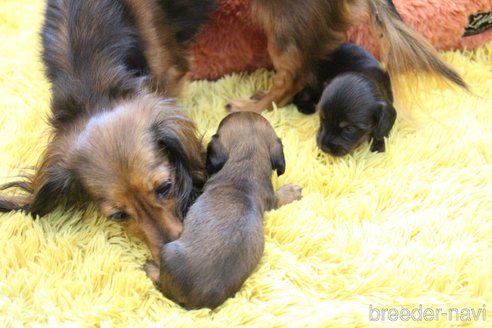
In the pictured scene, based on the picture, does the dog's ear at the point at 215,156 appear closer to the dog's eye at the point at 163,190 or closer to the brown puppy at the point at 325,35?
the dog's eye at the point at 163,190

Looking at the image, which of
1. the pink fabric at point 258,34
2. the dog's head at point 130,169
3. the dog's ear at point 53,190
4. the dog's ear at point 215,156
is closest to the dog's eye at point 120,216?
the dog's head at point 130,169

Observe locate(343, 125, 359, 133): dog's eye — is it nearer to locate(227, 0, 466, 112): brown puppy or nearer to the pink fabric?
locate(227, 0, 466, 112): brown puppy

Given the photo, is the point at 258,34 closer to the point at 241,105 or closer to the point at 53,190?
the point at 241,105

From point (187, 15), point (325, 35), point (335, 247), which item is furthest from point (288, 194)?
point (187, 15)

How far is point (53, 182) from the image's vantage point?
4.44 feet

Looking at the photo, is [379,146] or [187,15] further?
[187,15]

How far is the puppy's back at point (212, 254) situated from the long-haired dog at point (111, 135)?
0.08 m

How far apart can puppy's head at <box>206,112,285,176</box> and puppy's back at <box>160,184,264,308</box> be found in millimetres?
213

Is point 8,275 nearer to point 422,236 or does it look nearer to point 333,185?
point 333,185

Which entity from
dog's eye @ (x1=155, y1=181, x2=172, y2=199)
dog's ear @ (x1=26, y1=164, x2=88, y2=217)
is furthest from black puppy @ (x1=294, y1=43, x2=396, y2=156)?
dog's ear @ (x1=26, y1=164, x2=88, y2=217)

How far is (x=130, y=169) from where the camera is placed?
1246 mm

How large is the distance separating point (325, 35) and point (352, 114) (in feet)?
1.15

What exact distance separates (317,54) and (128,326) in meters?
1.15

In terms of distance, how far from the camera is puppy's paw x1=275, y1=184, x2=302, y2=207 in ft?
4.97
